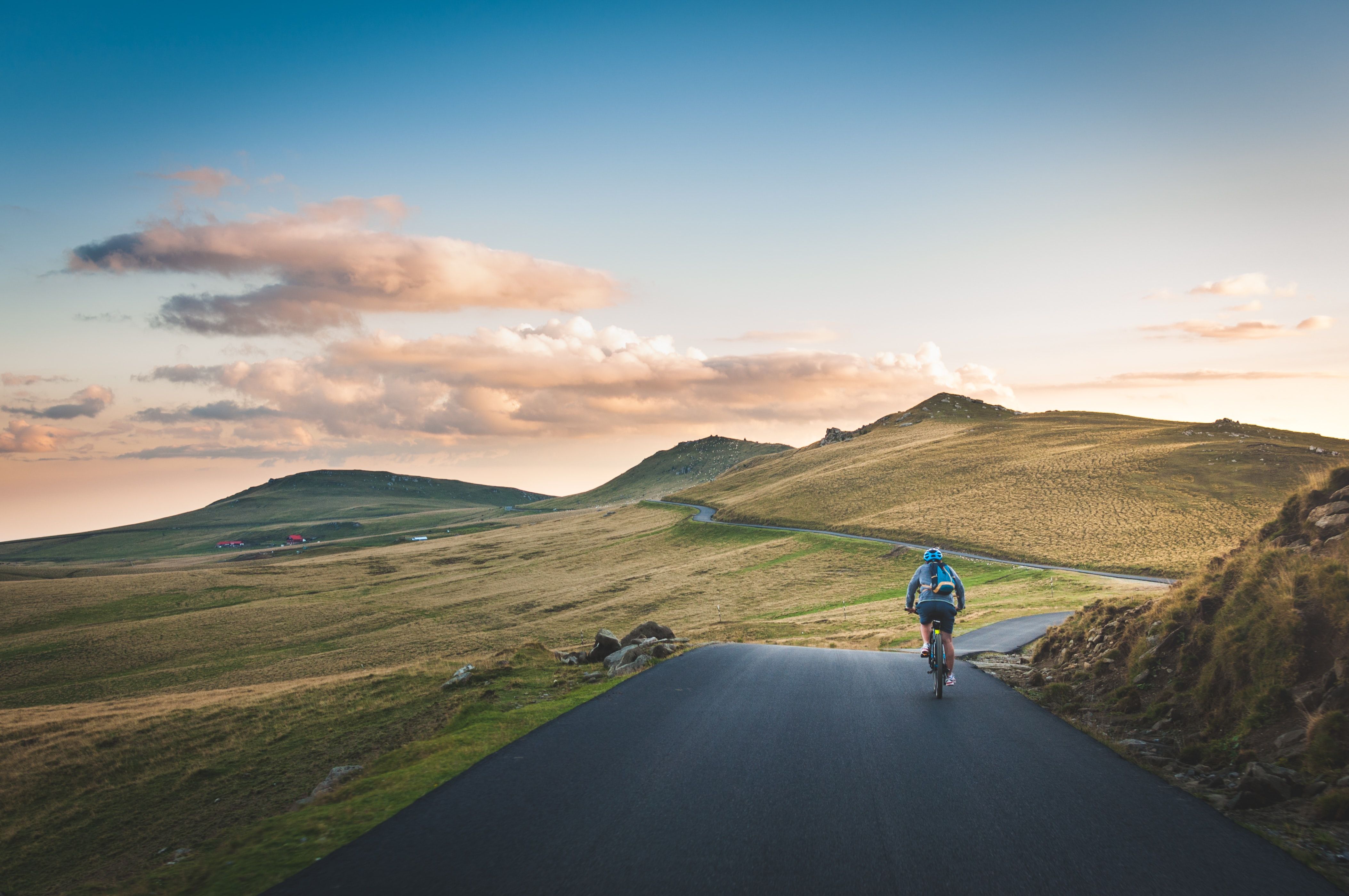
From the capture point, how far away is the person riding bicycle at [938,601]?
1371 centimetres

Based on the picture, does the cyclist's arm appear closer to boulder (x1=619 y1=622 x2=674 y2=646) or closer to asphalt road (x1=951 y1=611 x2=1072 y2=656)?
asphalt road (x1=951 y1=611 x2=1072 y2=656)

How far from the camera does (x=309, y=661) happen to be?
50625 mm

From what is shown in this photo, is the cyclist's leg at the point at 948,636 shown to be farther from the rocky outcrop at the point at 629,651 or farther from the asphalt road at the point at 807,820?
the rocky outcrop at the point at 629,651

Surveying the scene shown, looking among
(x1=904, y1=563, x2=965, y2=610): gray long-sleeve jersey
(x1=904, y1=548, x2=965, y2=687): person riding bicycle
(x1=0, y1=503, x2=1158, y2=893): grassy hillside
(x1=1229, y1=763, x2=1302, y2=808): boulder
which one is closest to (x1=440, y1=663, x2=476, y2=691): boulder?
A: (x1=0, y1=503, x2=1158, y2=893): grassy hillside

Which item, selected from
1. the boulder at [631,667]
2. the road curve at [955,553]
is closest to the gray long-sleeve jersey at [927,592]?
the boulder at [631,667]

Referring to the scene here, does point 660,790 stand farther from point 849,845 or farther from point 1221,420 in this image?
point 1221,420

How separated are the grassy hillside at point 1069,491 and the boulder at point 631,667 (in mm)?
35469

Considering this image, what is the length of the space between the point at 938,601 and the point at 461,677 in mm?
14258

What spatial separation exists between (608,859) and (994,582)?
48957 mm

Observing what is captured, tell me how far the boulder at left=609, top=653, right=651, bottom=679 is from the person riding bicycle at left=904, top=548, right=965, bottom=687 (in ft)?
22.6

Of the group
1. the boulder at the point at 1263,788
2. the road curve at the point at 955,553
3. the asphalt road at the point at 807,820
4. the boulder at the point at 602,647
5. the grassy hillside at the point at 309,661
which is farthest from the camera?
the road curve at the point at 955,553

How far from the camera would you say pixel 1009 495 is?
82125 millimetres

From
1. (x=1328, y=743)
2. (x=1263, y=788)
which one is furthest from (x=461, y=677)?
(x=1328, y=743)

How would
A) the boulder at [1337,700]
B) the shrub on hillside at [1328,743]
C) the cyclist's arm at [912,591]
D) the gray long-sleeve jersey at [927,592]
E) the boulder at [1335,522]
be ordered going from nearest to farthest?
the shrub on hillside at [1328,743]
the boulder at [1337,700]
the boulder at [1335,522]
the gray long-sleeve jersey at [927,592]
the cyclist's arm at [912,591]
